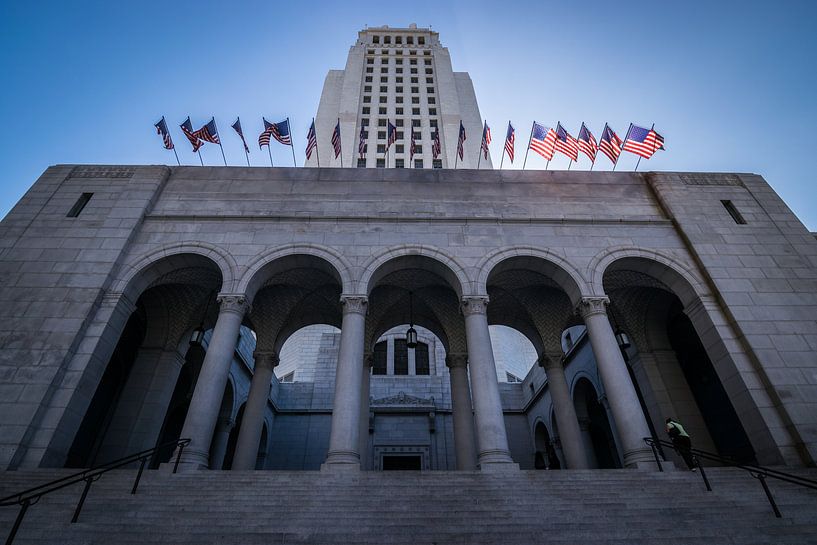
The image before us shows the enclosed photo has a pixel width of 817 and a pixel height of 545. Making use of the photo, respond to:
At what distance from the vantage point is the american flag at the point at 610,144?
56.3 feet

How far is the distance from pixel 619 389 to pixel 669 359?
673 centimetres

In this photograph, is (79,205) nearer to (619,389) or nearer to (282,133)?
(282,133)

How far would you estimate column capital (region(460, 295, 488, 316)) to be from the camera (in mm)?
13047

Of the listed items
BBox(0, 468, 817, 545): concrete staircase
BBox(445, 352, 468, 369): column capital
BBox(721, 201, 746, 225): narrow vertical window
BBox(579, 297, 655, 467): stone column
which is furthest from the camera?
BBox(445, 352, 468, 369): column capital

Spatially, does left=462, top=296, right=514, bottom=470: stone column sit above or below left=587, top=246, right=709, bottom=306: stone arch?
below

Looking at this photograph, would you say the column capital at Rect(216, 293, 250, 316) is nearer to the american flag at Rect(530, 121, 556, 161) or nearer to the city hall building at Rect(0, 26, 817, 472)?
the city hall building at Rect(0, 26, 817, 472)

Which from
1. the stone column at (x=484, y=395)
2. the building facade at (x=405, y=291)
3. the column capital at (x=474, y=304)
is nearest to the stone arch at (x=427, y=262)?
the building facade at (x=405, y=291)

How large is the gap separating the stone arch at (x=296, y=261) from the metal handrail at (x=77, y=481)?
16.3ft

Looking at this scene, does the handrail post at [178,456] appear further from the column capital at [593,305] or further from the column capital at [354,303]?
the column capital at [593,305]

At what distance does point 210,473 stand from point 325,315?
9.35 metres

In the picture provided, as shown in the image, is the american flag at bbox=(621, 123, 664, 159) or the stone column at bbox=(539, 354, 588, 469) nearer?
the stone column at bbox=(539, 354, 588, 469)

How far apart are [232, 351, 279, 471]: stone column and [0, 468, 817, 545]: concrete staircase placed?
16.6 ft

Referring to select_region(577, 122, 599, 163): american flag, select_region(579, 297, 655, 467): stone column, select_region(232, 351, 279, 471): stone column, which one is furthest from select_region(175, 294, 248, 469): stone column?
select_region(577, 122, 599, 163): american flag

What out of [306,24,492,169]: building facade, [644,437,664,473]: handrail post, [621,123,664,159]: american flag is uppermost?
[306,24,492,169]: building facade
